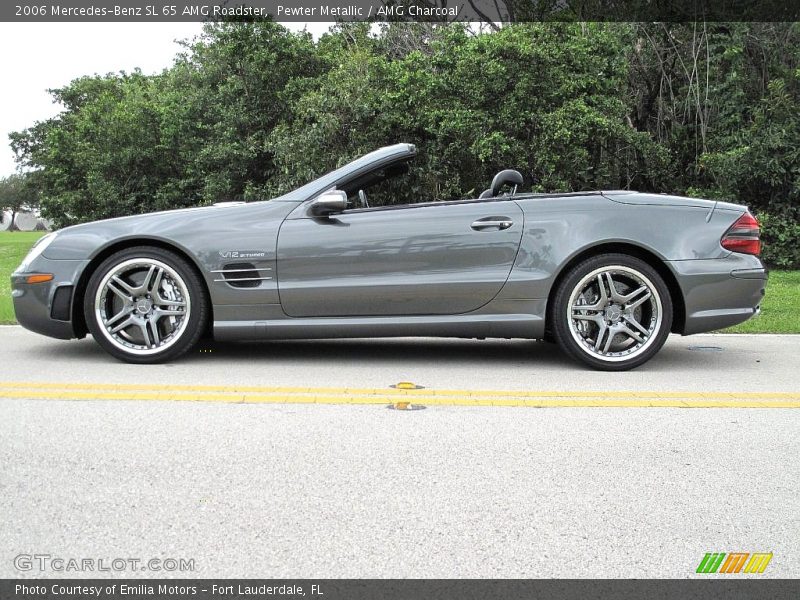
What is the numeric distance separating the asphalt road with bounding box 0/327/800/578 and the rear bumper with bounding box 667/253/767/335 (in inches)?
22.4

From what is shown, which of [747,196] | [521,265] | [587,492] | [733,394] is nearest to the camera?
[587,492]

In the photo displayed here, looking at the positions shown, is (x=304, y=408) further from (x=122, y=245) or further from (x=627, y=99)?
(x=627, y=99)

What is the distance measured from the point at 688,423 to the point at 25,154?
55.0 meters

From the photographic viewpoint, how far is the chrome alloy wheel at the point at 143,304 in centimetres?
564

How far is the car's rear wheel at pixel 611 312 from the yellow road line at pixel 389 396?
28.9 inches

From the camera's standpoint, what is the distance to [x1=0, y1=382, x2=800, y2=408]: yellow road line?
4.54 metres

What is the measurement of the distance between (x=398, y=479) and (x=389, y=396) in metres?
1.46

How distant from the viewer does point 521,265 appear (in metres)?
5.60

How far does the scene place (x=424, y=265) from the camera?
5.59m
